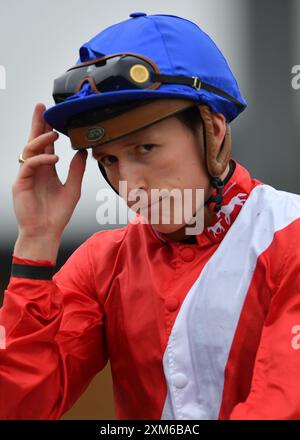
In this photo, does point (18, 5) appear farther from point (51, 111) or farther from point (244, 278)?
point (244, 278)

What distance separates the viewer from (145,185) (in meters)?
1.29

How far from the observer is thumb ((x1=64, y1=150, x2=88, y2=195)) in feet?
4.78

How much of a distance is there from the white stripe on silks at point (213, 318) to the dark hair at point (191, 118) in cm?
20

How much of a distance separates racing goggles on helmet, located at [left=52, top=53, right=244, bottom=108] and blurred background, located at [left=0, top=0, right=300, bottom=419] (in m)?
1.18

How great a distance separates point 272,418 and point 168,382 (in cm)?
25

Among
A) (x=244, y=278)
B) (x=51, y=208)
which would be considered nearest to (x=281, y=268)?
(x=244, y=278)

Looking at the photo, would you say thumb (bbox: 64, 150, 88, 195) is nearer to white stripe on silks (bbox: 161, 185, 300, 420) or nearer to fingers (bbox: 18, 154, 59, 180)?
fingers (bbox: 18, 154, 59, 180)

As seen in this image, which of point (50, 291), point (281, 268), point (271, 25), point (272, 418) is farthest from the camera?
point (271, 25)

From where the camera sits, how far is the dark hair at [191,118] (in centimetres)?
131

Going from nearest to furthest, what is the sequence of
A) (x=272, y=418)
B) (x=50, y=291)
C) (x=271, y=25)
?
1. (x=272, y=418)
2. (x=50, y=291)
3. (x=271, y=25)

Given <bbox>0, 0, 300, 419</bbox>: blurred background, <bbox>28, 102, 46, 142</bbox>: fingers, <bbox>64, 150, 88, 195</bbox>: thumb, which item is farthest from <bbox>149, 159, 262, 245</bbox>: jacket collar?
<bbox>0, 0, 300, 419</bbox>: blurred background

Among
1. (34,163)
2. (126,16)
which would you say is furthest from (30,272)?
(126,16)

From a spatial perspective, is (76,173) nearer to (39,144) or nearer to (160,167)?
(39,144)

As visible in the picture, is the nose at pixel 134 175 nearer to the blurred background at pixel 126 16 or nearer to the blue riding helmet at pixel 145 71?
the blue riding helmet at pixel 145 71
